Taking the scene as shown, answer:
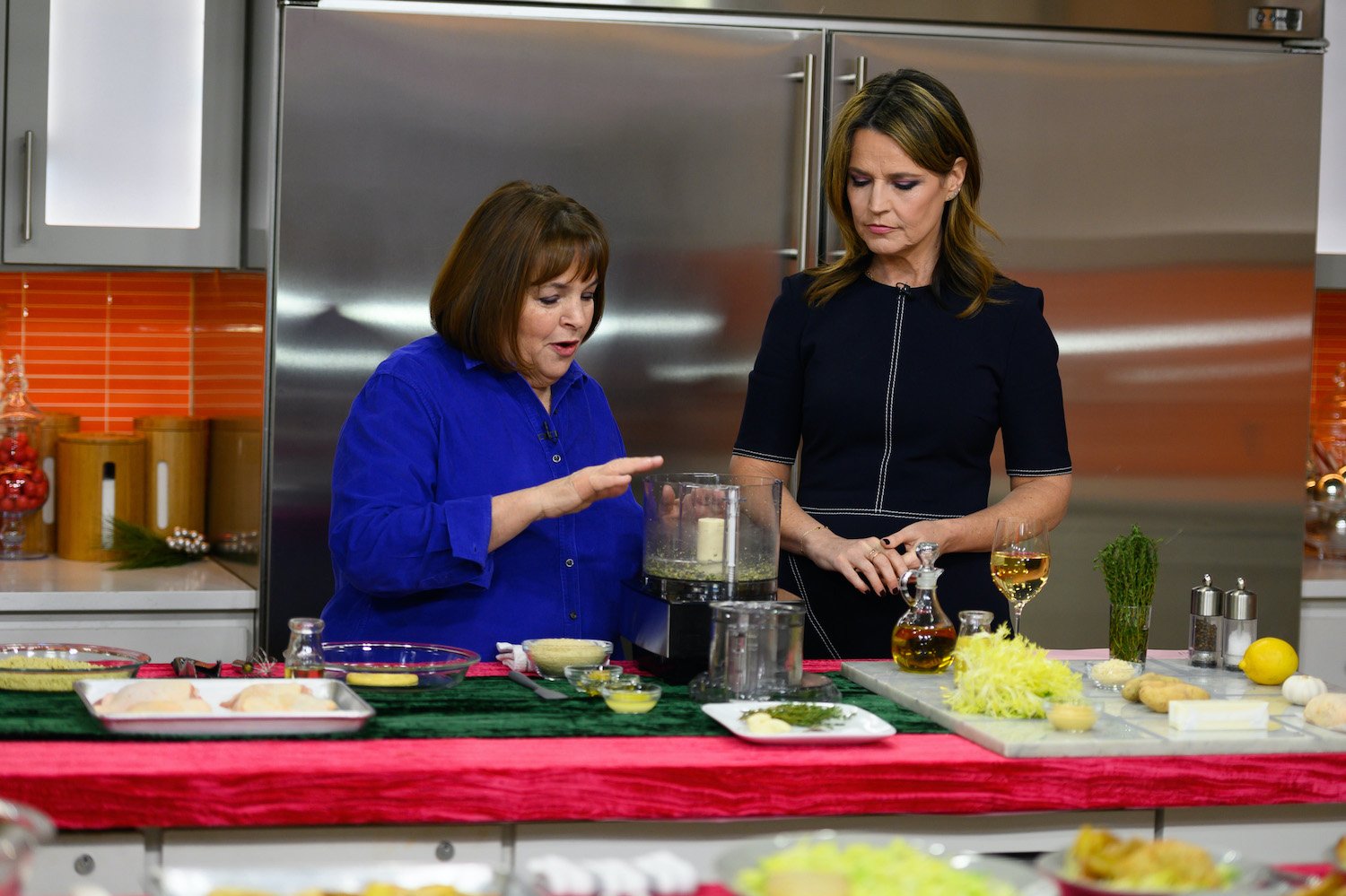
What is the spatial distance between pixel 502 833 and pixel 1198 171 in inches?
96.0

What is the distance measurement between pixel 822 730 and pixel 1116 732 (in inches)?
14.0

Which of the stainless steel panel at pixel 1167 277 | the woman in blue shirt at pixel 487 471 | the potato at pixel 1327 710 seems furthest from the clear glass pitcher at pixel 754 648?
the stainless steel panel at pixel 1167 277

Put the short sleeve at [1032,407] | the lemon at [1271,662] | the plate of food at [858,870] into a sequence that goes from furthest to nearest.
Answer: the short sleeve at [1032,407] → the lemon at [1271,662] → the plate of food at [858,870]

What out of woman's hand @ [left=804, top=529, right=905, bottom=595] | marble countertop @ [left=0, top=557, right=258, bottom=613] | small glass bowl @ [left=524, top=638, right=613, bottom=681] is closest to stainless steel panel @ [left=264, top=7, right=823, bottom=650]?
marble countertop @ [left=0, top=557, right=258, bottom=613]

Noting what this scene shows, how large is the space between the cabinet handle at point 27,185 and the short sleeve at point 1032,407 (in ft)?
6.56

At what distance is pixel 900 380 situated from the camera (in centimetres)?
247

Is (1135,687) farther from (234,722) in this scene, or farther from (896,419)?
(234,722)

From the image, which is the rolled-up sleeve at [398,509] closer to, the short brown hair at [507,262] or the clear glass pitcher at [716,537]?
the short brown hair at [507,262]

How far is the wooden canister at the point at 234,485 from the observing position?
117 inches

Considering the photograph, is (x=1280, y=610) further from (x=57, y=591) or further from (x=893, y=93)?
(x=57, y=591)

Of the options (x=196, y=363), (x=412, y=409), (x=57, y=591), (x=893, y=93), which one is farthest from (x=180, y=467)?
(x=893, y=93)

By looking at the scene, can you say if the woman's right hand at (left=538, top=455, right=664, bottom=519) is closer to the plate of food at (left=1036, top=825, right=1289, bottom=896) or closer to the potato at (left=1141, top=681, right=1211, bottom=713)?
the potato at (left=1141, top=681, right=1211, bottom=713)

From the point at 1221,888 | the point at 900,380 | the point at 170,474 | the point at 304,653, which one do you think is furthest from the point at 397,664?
the point at 170,474

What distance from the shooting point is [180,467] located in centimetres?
342
